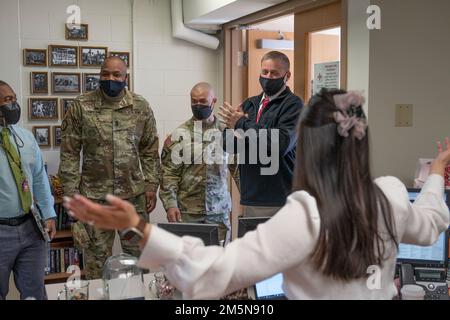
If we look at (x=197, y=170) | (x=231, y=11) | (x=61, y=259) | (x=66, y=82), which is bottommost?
(x=61, y=259)

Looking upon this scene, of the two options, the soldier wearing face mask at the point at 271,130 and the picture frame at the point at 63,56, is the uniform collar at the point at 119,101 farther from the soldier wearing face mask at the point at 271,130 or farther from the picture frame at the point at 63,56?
the picture frame at the point at 63,56

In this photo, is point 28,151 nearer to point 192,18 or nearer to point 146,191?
point 146,191

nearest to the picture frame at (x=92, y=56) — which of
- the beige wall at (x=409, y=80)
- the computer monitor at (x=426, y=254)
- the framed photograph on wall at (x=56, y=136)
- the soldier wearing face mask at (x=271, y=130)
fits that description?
the framed photograph on wall at (x=56, y=136)

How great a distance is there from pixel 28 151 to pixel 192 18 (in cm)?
190

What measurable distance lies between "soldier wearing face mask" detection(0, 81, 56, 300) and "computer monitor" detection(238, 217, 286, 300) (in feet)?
3.84

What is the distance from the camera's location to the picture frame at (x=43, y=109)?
379 centimetres

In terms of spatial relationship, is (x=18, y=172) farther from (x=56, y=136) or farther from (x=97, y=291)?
(x=56, y=136)

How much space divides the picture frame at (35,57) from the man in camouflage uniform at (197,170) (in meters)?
1.47

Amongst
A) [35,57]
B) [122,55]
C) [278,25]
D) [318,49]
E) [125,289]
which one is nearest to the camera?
[125,289]

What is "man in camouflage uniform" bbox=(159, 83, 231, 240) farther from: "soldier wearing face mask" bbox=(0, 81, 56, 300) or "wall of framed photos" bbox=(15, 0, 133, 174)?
"wall of framed photos" bbox=(15, 0, 133, 174)

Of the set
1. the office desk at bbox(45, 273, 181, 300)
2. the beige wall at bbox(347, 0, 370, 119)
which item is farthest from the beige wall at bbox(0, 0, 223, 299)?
the office desk at bbox(45, 273, 181, 300)

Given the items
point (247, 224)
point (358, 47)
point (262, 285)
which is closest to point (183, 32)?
point (358, 47)

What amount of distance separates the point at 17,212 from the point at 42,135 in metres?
1.49

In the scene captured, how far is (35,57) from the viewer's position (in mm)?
3752
